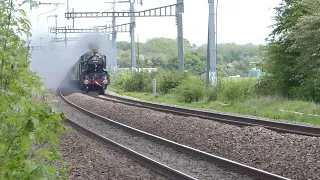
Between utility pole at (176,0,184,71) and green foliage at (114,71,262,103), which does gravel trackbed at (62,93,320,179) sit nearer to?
green foliage at (114,71,262,103)

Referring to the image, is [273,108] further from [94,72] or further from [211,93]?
[94,72]

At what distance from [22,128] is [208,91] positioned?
2874 centimetres

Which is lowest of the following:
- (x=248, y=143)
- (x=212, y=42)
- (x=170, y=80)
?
(x=248, y=143)

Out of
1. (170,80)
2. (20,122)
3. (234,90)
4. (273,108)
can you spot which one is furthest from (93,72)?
(20,122)

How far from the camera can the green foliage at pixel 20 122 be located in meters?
5.96

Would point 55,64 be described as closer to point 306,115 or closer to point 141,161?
point 306,115

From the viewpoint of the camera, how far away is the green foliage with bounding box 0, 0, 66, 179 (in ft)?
19.6

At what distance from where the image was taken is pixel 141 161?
14.2m

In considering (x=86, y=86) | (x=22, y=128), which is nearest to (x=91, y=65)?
(x=86, y=86)

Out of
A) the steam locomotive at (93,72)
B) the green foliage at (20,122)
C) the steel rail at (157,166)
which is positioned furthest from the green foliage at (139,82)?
the green foliage at (20,122)

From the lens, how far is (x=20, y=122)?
618cm

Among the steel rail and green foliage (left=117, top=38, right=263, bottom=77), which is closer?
the steel rail

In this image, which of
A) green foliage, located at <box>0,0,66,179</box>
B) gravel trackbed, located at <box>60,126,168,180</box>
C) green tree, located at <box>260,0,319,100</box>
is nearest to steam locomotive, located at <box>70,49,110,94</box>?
green tree, located at <box>260,0,319,100</box>

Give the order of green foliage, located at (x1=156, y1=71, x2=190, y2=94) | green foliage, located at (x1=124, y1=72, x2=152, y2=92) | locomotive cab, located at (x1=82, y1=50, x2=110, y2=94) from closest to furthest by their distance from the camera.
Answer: green foliage, located at (x1=156, y1=71, x2=190, y2=94), locomotive cab, located at (x1=82, y1=50, x2=110, y2=94), green foliage, located at (x1=124, y1=72, x2=152, y2=92)
